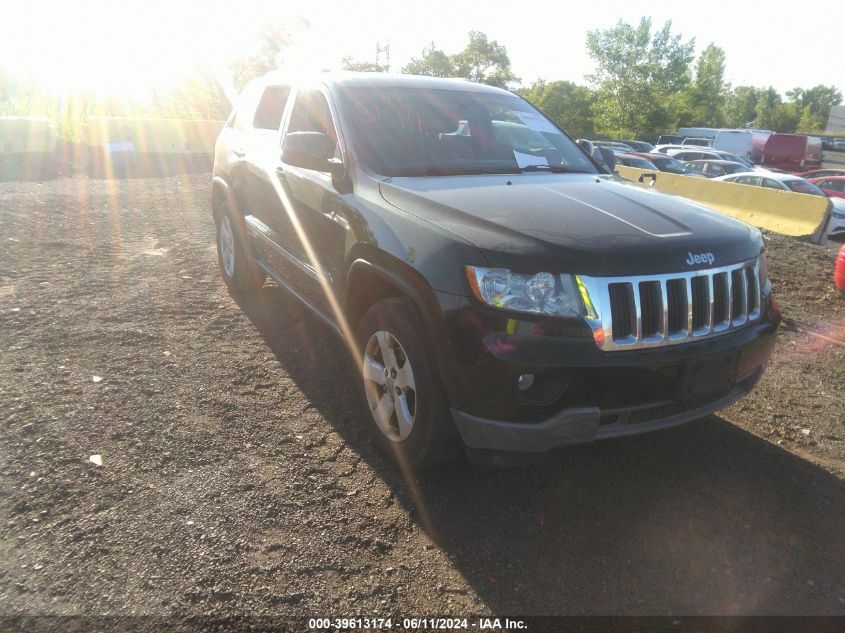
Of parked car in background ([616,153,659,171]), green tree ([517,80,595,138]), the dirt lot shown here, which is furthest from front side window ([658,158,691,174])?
green tree ([517,80,595,138])

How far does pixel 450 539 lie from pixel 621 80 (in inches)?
2253

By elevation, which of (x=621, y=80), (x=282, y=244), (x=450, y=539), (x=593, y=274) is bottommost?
(x=450, y=539)

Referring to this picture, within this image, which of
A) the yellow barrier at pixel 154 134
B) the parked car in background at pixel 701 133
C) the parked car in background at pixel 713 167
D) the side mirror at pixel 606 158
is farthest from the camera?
the parked car in background at pixel 701 133

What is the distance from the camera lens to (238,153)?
540 centimetres

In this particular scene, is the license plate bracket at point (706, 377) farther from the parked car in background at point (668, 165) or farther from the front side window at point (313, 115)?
the parked car in background at point (668, 165)

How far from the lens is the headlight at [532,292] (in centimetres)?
248

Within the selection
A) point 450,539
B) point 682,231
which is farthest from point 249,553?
point 682,231

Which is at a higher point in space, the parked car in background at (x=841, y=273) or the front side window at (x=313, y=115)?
the front side window at (x=313, y=115)

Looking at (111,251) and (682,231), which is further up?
(682,231)

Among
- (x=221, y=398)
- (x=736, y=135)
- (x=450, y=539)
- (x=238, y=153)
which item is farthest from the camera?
A: (x=736, y=135)

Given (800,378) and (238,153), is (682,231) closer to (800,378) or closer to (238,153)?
(800,378)

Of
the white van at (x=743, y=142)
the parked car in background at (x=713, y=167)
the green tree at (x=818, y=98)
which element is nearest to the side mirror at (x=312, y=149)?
the parked car in background at (x=713, y=167)

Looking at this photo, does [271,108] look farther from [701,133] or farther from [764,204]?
[701,133]

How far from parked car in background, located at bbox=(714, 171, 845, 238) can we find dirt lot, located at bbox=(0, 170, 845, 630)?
10545 mm
